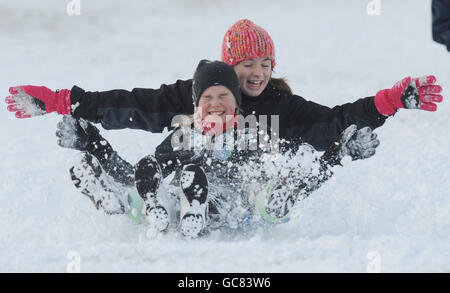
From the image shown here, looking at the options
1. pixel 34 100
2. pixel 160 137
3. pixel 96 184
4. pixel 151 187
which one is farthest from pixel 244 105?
pixel 160 137

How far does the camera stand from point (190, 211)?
73.3 inches

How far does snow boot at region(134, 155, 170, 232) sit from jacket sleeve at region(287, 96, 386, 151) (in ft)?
2.09

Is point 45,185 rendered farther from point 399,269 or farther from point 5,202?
point 399,269

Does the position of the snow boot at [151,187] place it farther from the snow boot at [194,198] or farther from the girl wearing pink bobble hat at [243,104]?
the girl wearing pink bobble hat at [243,104]

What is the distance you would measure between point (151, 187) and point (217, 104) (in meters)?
0.40

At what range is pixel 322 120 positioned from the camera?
2221 mm

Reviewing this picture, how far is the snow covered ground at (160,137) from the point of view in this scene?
1.57 meters

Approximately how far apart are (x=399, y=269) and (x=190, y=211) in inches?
28.6

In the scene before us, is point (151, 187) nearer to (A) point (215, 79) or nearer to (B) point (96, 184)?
(B) point (96, 184)

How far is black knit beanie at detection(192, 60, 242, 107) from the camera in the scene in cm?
203

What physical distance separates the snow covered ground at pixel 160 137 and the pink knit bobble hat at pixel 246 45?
2.17 ft

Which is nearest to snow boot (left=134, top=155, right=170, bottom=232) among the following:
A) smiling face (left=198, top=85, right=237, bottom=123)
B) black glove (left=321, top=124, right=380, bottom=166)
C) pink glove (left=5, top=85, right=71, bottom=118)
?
smiling face (left=198, top=85, right=237, bottom=123)

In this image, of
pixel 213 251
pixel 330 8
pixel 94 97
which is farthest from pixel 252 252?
Result: pixel 330 8

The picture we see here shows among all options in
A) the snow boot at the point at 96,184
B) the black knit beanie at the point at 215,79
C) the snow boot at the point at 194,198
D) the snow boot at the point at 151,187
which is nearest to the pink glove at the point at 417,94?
the black knit beanie at the point at 215,79
